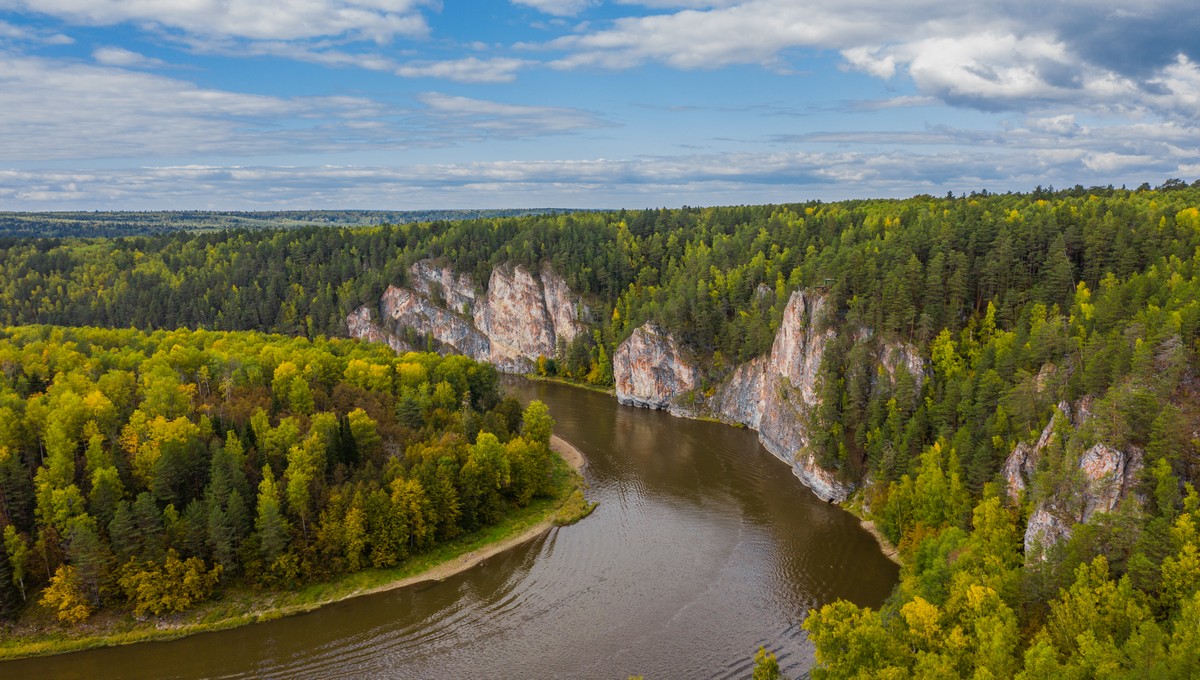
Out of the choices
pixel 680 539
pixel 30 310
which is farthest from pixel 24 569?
pixel 30 310

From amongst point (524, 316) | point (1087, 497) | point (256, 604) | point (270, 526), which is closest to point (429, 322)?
point (524, 316)

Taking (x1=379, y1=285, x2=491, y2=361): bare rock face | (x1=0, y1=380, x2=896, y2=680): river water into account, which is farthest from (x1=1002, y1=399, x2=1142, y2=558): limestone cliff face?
(x1=379, y1=285, x2=491, y2=361): bare rock face

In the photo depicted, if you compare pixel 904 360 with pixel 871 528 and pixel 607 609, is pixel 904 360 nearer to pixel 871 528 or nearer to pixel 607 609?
pixel 871 528

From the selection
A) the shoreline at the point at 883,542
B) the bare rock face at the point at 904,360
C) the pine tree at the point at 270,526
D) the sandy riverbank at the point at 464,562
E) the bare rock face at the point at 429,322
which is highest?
the bare rock face at the point at 904,360

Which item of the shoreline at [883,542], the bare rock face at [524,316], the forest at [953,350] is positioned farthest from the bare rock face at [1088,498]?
the bare rock face at [524,316]

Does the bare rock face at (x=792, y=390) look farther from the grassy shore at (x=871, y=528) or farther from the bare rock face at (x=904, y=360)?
the bare rock face at (x=904, y=360)

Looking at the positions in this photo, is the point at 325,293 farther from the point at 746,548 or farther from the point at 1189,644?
the point at 1189,644
